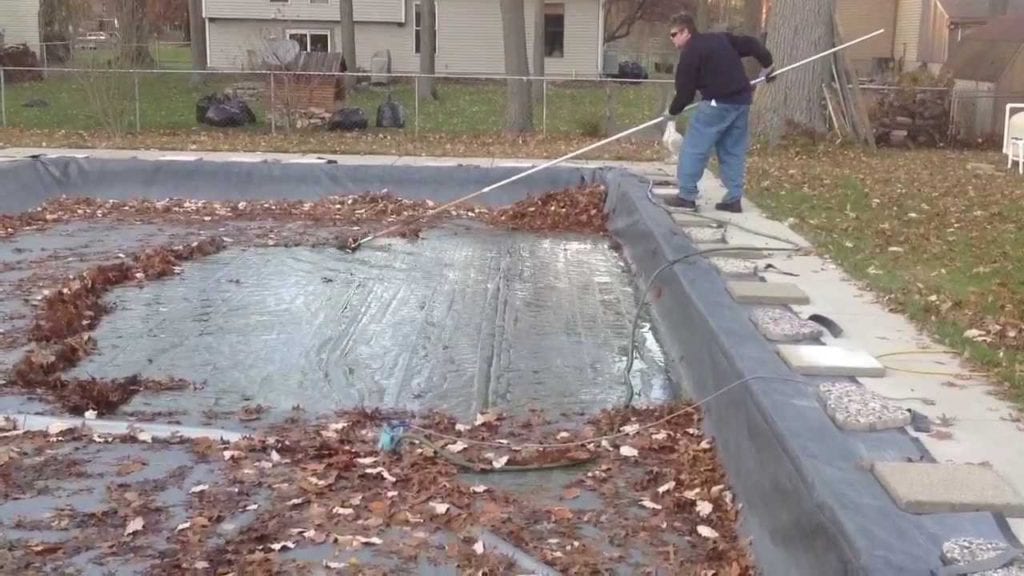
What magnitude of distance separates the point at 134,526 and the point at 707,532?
1.85 meters

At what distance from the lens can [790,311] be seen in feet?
18.8

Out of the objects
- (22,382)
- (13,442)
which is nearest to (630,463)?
(13,442)

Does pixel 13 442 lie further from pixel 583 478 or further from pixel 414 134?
pixel 414 134

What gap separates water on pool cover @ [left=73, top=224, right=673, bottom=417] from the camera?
17.6 ft

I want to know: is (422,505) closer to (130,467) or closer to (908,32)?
(130,467)

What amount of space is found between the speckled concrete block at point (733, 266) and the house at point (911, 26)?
956 inches

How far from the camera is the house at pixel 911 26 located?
29.9 metres

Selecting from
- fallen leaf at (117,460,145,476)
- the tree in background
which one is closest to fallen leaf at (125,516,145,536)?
fallen leaf at (117,460,145,476)

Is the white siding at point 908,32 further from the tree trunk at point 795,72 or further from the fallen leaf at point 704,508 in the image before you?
the fallen leaf at point 704,508

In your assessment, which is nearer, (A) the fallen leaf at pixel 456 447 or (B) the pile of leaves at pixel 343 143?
(A) the fallen leaf at pixel 456 447

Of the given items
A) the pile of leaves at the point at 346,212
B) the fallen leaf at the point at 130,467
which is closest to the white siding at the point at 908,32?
the pile of leaves at the point at 346,212

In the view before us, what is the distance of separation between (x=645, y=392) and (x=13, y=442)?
2724 mm

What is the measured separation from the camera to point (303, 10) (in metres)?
34.8

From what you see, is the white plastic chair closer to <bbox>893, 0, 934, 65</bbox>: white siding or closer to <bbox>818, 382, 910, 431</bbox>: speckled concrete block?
<bbox>818, 382, 910, 431</bbox>: speckled concrete block
